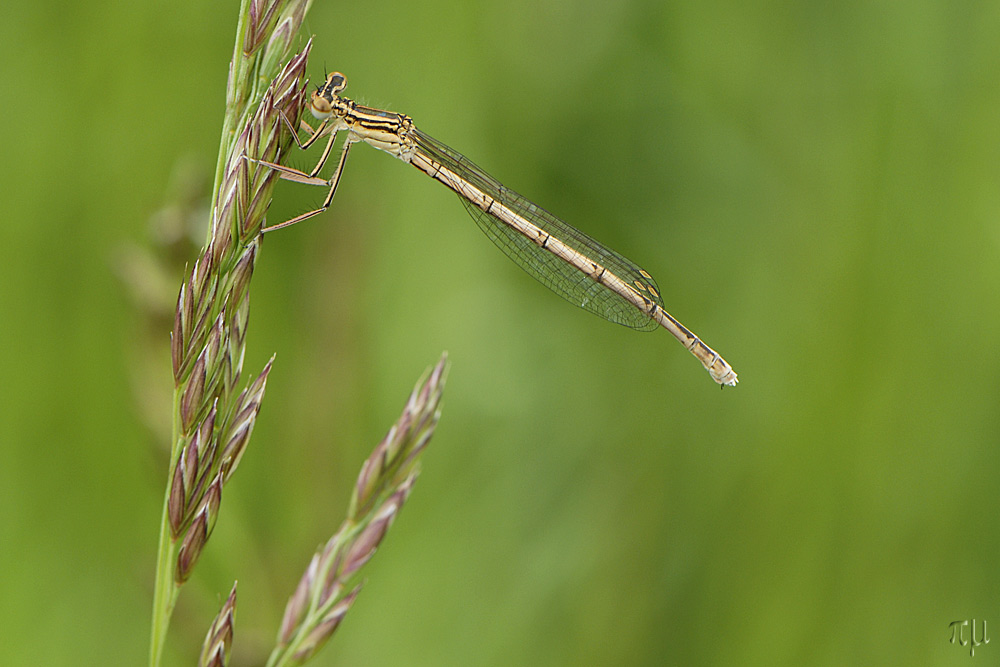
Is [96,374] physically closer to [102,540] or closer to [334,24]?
[102,540]

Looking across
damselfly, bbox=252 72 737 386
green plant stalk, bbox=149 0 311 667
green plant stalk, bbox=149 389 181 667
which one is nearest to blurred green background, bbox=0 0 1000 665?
damselfly, bbox=252 72 737 386

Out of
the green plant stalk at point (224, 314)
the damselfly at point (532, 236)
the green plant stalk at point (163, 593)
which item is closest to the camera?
the green plant stalk at point (163, 593)

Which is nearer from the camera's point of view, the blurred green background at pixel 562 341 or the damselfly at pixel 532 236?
the blurred green background at pixel 562 341

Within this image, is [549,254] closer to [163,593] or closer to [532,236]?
[532,236]

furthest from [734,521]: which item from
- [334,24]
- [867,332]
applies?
[334,24]

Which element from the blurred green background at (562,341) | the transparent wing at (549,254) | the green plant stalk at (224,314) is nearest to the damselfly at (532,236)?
the transparent wing at (549,254)

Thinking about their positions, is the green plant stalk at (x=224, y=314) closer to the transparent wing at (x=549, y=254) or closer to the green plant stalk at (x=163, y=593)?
the green plant stalk at (x=163, y=593)
